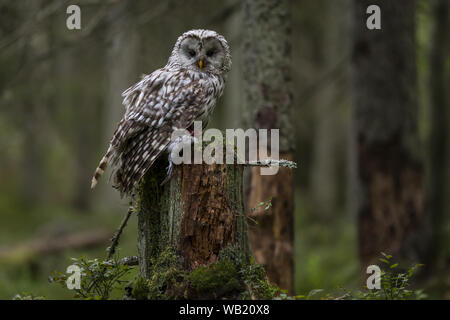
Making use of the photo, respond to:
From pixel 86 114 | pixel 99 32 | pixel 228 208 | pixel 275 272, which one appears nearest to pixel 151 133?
pixel 228 208

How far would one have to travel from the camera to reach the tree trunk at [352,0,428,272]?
710 centimetres

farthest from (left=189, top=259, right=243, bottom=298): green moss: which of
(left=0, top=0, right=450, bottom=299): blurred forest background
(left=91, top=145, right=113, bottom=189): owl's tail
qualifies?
(left=0, top=0, right=450, bottom=299): blurred forest background

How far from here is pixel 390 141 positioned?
7.11 meters

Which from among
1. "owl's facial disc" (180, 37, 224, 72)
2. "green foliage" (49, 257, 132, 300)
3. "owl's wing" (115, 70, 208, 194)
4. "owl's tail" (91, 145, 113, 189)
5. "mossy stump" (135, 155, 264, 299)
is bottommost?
"green foliage" (49, 257, 132, 300)

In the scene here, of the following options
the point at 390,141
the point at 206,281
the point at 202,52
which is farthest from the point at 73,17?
the point at 390,141

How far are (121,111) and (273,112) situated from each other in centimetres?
1064

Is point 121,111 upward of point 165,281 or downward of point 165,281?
upward

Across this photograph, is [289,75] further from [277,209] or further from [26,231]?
[26,231]

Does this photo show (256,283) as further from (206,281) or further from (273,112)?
(273,112)

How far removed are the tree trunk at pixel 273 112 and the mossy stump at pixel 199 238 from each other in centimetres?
144

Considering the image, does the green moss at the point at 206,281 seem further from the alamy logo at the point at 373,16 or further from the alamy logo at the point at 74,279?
the alamy logo at the point at 373,16

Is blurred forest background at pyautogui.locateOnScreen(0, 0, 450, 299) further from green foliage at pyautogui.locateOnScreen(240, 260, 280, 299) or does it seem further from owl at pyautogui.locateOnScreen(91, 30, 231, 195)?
green foliage at pyautogui.locateOnScreen(240, 260, 280, 299)
